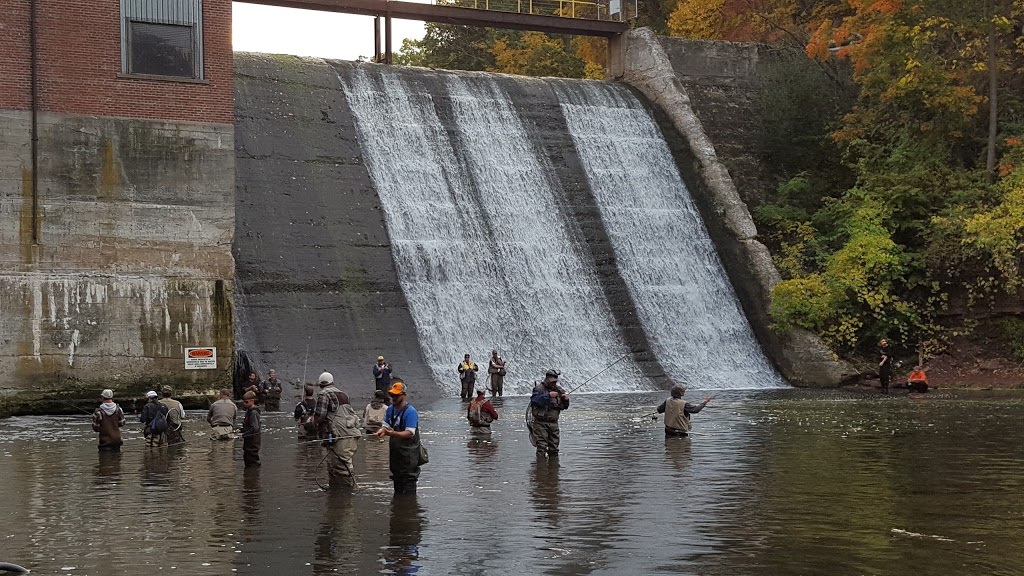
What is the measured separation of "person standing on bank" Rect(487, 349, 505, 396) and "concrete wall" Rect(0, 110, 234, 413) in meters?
7.48

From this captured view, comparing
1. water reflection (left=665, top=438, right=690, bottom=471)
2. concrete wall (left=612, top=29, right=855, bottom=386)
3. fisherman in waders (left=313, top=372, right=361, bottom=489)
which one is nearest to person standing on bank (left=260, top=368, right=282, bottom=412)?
water reflection (left=665, top=438, right=690, bottom=471)

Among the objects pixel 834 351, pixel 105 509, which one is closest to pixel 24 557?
pixel 105 509

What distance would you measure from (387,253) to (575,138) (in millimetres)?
11327

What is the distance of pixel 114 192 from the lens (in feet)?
101

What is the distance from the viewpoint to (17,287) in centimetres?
2953

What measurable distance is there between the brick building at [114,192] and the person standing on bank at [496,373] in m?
7.53

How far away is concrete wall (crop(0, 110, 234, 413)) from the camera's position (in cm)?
2961

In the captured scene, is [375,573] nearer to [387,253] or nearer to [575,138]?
[387,253]

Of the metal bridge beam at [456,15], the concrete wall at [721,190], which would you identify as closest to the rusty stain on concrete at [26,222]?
the metal bridge beam at [456,15]

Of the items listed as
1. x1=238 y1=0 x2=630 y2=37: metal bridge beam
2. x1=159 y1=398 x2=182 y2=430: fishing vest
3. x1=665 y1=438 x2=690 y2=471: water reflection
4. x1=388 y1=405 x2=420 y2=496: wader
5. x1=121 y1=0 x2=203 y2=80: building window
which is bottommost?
x1=665 y1=438 x2=690 y2=471: water reflection

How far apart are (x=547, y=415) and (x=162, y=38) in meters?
17.4

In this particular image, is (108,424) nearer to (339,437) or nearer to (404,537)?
(339,437)

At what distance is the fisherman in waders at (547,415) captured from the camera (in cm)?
1962

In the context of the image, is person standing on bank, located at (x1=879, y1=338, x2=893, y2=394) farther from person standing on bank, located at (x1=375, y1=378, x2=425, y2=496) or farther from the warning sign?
person standing on bank, located at (x1=375, y1=378, x2=425, y2=496)
